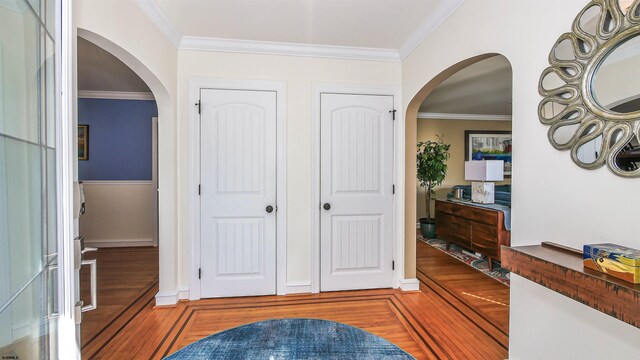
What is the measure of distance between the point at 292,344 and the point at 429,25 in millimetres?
2477

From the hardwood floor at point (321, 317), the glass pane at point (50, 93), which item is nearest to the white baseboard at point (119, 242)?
the hardwood floor at point (321, 317)

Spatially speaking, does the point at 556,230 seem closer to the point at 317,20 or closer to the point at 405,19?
the point at 405,19

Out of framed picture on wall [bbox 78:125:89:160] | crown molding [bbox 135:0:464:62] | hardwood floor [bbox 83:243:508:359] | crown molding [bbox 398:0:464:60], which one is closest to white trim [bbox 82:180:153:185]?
framed picture on wall [bbox 78:125:89:160]

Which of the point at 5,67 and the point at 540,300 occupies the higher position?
the point at 5,67

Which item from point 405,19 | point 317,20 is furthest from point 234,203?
point 405,19

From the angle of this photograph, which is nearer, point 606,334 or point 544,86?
point 606,334

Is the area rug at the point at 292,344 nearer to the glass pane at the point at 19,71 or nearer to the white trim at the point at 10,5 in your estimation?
the glass pane at the point at 19,71

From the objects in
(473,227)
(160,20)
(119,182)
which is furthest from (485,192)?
(119,182)

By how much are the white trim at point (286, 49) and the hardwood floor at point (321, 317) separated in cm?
238

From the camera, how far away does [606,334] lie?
1145 mm

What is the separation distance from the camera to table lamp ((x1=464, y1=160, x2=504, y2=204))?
363 centimetres

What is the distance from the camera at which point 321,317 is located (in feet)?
7.80

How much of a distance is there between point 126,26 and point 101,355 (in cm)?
219

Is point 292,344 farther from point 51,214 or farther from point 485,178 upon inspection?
point 485,178
